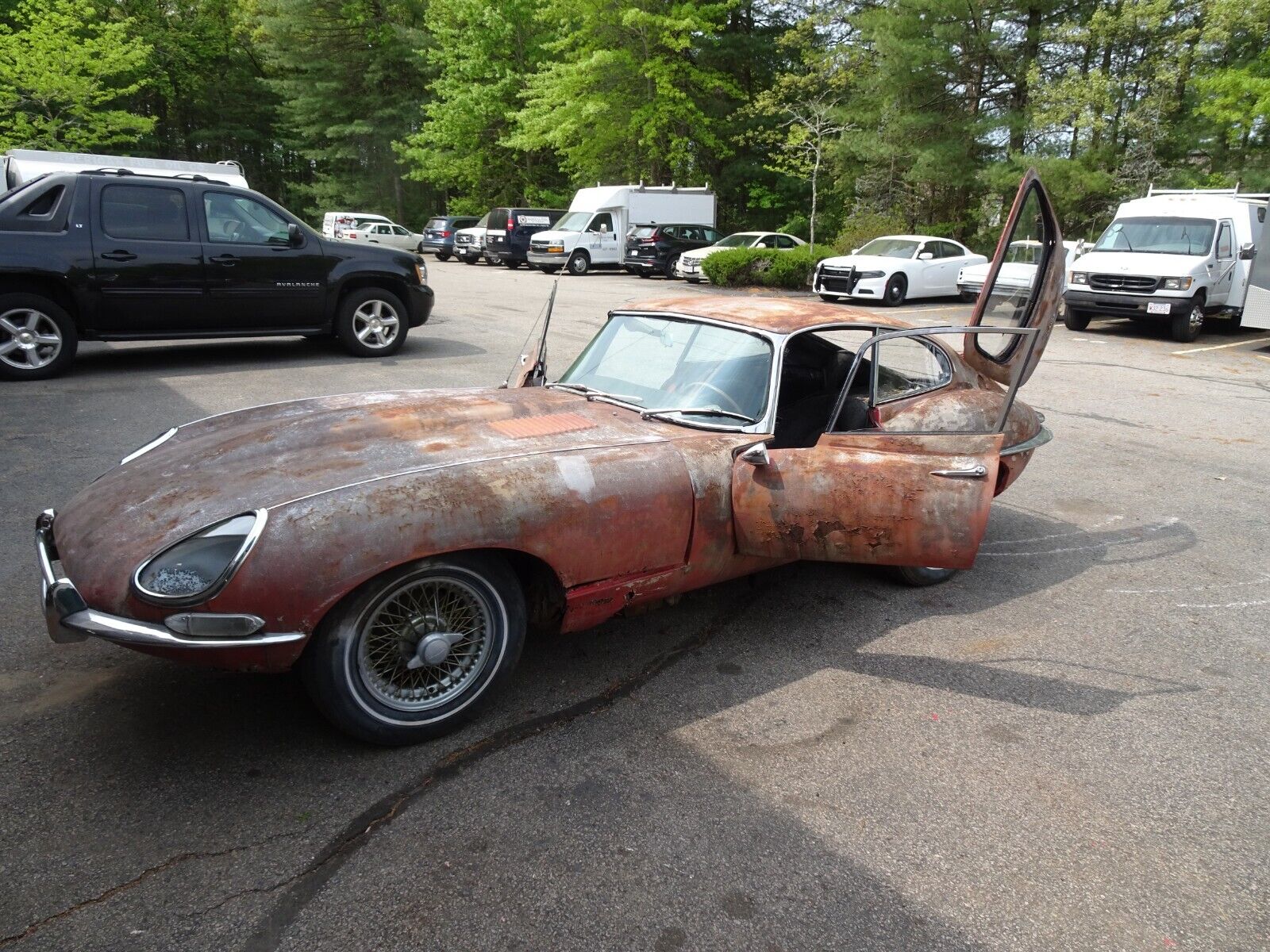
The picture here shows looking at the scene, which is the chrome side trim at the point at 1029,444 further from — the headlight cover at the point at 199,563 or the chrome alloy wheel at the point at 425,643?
the headlight cover at the point at 199,563

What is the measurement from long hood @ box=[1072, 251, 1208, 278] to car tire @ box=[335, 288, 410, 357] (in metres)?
11.6

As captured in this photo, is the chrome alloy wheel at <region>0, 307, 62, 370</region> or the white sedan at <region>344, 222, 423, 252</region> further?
the white sedan at <region>344, 222, 423, 252</region>

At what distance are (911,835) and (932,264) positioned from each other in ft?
60.6

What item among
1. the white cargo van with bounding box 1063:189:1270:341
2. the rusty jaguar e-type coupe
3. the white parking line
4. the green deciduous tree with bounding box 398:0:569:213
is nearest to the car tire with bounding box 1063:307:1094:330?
the white cargo van with bounding box 1063:189:1270:341

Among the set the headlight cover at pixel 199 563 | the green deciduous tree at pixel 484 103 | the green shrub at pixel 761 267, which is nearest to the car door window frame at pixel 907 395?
the headlight cover at pixel 199 563

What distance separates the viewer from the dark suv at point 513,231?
28312 millimetres

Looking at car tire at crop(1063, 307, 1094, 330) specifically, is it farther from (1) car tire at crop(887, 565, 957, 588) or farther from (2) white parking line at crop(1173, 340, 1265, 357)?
(1) car tire at crop(887, 565, 957, 588)

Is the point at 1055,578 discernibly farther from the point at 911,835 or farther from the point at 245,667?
the point at 245,667

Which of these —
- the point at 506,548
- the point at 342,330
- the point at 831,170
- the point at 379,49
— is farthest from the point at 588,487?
the point at 379,49

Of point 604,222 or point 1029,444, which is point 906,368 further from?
point 604,222

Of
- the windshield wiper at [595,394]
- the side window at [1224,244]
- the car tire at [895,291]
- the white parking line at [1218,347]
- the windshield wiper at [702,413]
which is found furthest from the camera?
the car tire at [895,291]

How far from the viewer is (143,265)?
28.1 feet

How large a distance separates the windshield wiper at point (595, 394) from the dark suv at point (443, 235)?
29.2m

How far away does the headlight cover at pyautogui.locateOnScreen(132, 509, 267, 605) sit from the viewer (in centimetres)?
256
